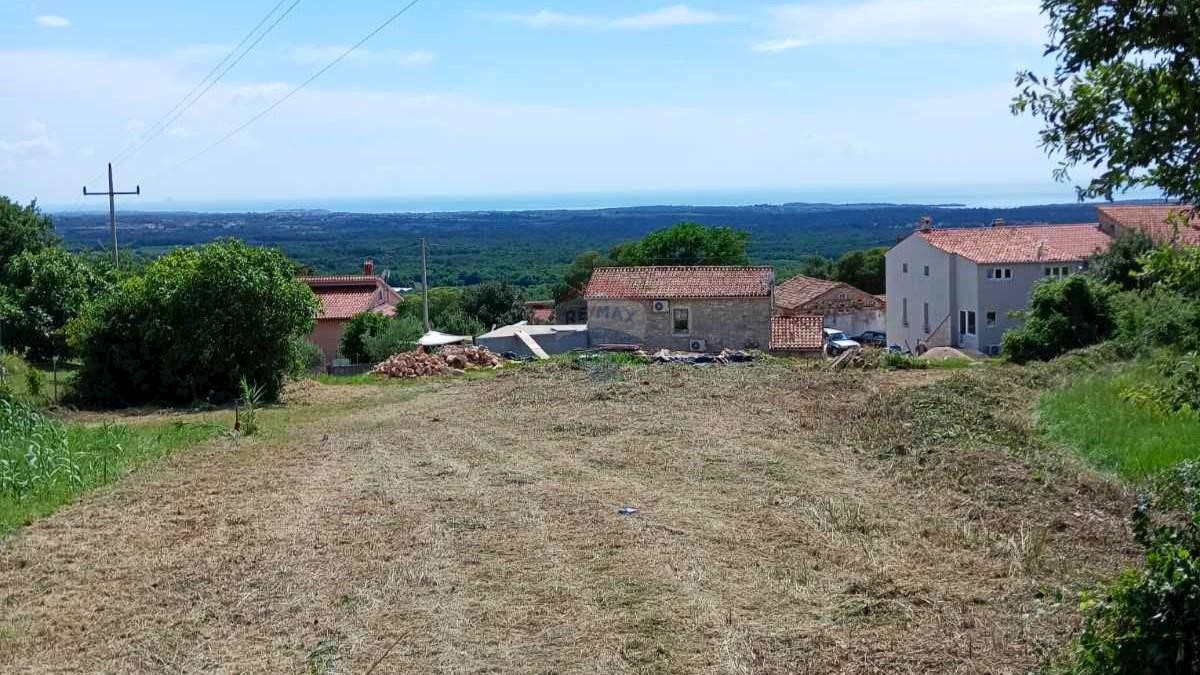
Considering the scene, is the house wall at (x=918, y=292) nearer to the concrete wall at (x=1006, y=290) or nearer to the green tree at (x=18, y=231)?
the concrete wall at (x=1006, y=290)

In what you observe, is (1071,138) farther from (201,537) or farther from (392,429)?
(392,429)

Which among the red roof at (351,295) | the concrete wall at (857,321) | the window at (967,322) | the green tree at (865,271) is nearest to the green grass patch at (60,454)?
the window at (967,322)

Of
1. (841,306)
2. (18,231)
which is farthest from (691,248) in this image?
(18,231)

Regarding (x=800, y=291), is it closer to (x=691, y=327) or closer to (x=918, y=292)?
(x=918, y=292)

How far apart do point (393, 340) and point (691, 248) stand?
105 ft

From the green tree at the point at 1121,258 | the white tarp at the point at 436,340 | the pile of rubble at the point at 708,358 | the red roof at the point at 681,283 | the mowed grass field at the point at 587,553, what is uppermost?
the green tree at the point at 1121,258

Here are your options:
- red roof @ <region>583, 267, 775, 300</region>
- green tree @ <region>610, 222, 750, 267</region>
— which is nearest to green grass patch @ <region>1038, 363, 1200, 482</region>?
red roof @ <region>583, 267, 775, 300</region>

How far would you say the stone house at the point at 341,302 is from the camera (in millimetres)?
46875

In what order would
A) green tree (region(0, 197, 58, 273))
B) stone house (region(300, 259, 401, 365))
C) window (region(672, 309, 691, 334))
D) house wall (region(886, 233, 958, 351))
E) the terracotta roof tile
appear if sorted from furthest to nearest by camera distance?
the terracotta roof tile < stone house (region(300, 259, 401, 365)) < house wall (region(886, 233, 958, 351)) < green tree (region(0, 197, 58, 273)) < window (region(672, 309, 691, 334))

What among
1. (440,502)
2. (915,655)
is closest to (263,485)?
(440,502)

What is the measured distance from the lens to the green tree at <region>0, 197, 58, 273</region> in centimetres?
4003

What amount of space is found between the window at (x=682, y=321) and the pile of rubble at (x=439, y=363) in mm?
8953

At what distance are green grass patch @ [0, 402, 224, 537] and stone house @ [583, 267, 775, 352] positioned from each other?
64.2 feet

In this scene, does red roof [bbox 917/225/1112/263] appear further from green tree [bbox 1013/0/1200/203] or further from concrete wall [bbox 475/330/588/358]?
green tree [bbox 1013/0/1200/203]
